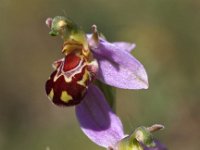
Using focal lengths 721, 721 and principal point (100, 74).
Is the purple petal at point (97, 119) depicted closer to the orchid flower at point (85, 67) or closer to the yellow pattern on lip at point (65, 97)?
the orchid flower at point (85, 67)

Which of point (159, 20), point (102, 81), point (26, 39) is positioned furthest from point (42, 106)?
point (102, 81)

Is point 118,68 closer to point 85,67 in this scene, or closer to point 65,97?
point 85,67

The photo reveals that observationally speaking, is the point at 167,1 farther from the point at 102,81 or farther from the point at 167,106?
the point at 102,81

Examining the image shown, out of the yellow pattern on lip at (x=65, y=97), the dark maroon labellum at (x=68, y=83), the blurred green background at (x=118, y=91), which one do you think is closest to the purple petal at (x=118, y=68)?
the dark maroon labellum at (x=68, y=83)

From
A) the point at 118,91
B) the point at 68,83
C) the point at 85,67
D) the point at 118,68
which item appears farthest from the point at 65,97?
the point at 118,91

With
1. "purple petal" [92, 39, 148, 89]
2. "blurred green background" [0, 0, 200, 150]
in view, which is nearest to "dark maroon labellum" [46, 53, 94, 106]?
"purple petal" [92, 39, 148, 89]

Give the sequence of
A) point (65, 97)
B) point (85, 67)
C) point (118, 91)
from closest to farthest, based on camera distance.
Answer: point (65, 97) < point (85, 67) < point (118, 91)
